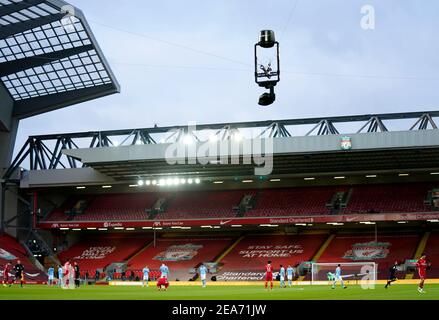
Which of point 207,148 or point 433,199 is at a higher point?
point 207,148

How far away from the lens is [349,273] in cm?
4991

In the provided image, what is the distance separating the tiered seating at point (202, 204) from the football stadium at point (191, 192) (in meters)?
0.20

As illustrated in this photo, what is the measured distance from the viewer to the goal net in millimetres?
48688

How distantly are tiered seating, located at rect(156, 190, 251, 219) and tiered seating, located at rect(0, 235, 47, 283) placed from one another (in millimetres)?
12120

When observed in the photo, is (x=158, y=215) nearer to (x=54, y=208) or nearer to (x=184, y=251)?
(x=184, y=251)

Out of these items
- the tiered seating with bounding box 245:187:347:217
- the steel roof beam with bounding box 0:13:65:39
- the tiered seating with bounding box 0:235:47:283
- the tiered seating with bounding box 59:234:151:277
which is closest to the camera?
the steel roof beam with bounding box 0:13:65:39

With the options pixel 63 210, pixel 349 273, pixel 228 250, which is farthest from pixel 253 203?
pixel 349 273

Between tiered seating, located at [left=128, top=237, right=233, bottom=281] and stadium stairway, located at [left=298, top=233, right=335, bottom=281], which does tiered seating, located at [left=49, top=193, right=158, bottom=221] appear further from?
stadium stairway, located at [left=298, top=233, right=335, bottom=281]

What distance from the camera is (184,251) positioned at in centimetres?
6875

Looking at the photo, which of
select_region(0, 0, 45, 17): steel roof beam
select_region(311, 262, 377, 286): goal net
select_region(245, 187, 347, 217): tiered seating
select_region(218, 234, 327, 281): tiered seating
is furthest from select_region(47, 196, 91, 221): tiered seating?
select_region(311, 262, 377, 286): goal net

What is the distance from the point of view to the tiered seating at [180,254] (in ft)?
214

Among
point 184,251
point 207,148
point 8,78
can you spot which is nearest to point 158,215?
point 184,251

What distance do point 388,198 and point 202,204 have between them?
1742cm
